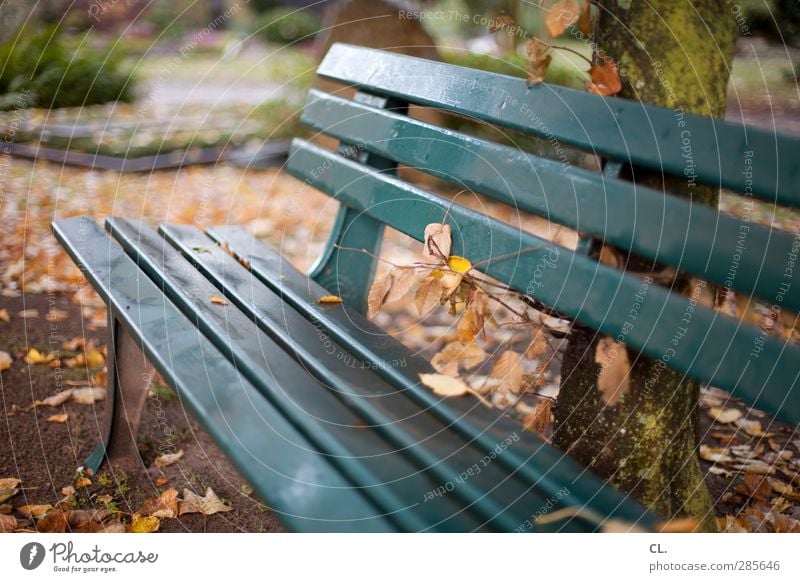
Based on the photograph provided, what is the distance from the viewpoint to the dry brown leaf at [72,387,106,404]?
2.21 meters

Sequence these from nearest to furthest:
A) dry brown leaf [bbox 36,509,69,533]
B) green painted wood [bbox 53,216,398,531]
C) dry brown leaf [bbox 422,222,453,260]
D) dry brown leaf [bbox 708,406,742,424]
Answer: green painted wood [bbox 53,216,398,531], dry brown leaf [bbox 422,222,453,260], dry brown leaf [bbox 36,509,69,533], dry brown leaf [bbox 708,406,742,424]

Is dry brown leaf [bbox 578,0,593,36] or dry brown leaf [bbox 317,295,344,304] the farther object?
dry brown leaf [bbox 317,295,344,304]

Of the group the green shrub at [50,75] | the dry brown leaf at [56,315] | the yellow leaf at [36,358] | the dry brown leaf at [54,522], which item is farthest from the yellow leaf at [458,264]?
the green shrub at [50,75]

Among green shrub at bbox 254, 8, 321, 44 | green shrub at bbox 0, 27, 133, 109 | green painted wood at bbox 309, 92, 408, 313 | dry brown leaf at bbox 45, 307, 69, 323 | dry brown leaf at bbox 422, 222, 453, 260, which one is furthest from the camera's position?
green shrub at bbox 254, 8, 321, 44

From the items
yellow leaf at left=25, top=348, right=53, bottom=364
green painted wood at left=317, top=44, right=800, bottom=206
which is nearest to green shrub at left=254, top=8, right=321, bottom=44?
yellow leaf at left=25, top=348, right=53, bottom=364

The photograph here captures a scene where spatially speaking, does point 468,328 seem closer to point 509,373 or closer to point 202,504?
point 509,373

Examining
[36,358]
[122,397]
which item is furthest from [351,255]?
[36,358]

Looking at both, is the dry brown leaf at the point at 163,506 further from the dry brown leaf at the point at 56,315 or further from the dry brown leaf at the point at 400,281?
the dry brown leaf at the point at 56,315

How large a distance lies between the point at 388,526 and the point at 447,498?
0.10 metres

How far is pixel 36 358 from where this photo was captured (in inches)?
94.4

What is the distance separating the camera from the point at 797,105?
21.2ft

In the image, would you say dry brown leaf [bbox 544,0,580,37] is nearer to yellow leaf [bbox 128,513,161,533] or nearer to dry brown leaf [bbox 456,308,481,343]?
dry brown leaf [bbox 456,308,481,343]

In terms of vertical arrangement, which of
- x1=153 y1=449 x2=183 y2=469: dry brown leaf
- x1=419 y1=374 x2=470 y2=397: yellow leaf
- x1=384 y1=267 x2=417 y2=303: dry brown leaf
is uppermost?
x1=384 y1=267 x2=417 y2=303: dry brown leaf

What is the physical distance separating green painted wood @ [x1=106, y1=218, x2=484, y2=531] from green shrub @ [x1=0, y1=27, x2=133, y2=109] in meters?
4.78
